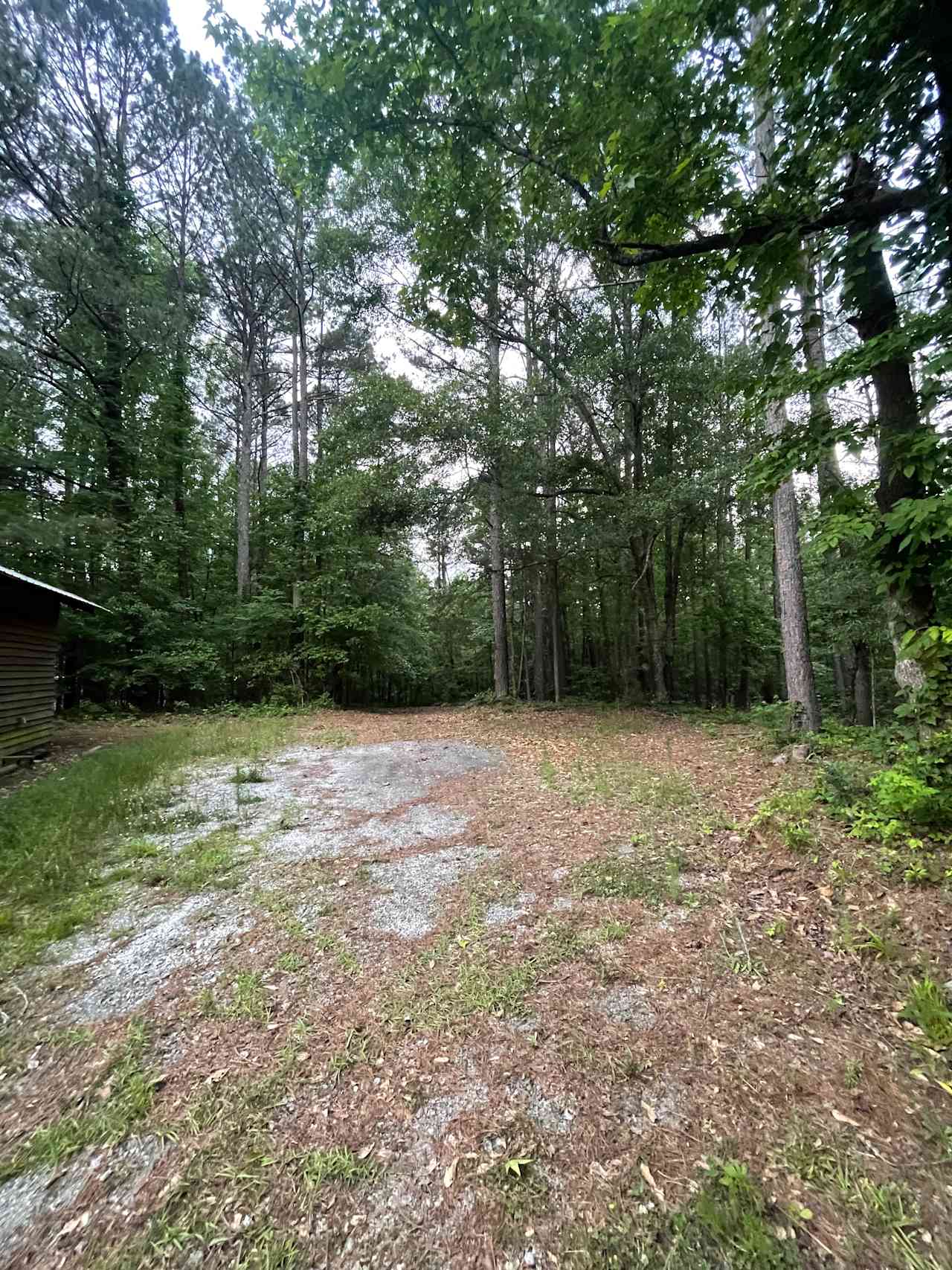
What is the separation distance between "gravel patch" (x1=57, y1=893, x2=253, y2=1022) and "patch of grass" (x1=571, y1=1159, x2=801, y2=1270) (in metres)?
2.07

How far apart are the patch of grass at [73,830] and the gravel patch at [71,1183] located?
143cm

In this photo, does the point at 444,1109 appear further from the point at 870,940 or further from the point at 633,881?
the point at 870,940

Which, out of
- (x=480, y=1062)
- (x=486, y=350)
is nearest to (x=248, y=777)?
(x=480, y=1062)

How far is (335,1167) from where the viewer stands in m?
1.50

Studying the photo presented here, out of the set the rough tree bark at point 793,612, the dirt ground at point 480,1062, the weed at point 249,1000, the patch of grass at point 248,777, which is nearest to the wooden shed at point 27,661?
the patch of grass at point 248,777

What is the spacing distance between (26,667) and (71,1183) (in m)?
8.09

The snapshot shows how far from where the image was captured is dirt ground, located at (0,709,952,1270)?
1333 mm

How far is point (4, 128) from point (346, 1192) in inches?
680

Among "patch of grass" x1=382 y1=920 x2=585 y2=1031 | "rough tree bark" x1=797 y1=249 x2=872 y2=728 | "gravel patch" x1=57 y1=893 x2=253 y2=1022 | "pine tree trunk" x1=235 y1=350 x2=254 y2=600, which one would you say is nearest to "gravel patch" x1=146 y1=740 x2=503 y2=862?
"gravel patch" x1=57 y1=893 x2=253 y2=1022

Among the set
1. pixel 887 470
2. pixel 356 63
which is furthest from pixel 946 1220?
pixel 356 63

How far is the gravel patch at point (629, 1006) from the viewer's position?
2.03m

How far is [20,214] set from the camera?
9.84 metres

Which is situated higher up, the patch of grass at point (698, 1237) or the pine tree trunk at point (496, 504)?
the pine tree trunk at point (496, 504)

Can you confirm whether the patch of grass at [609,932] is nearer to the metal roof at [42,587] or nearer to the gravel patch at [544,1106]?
the gravel patch at [544,1106]
